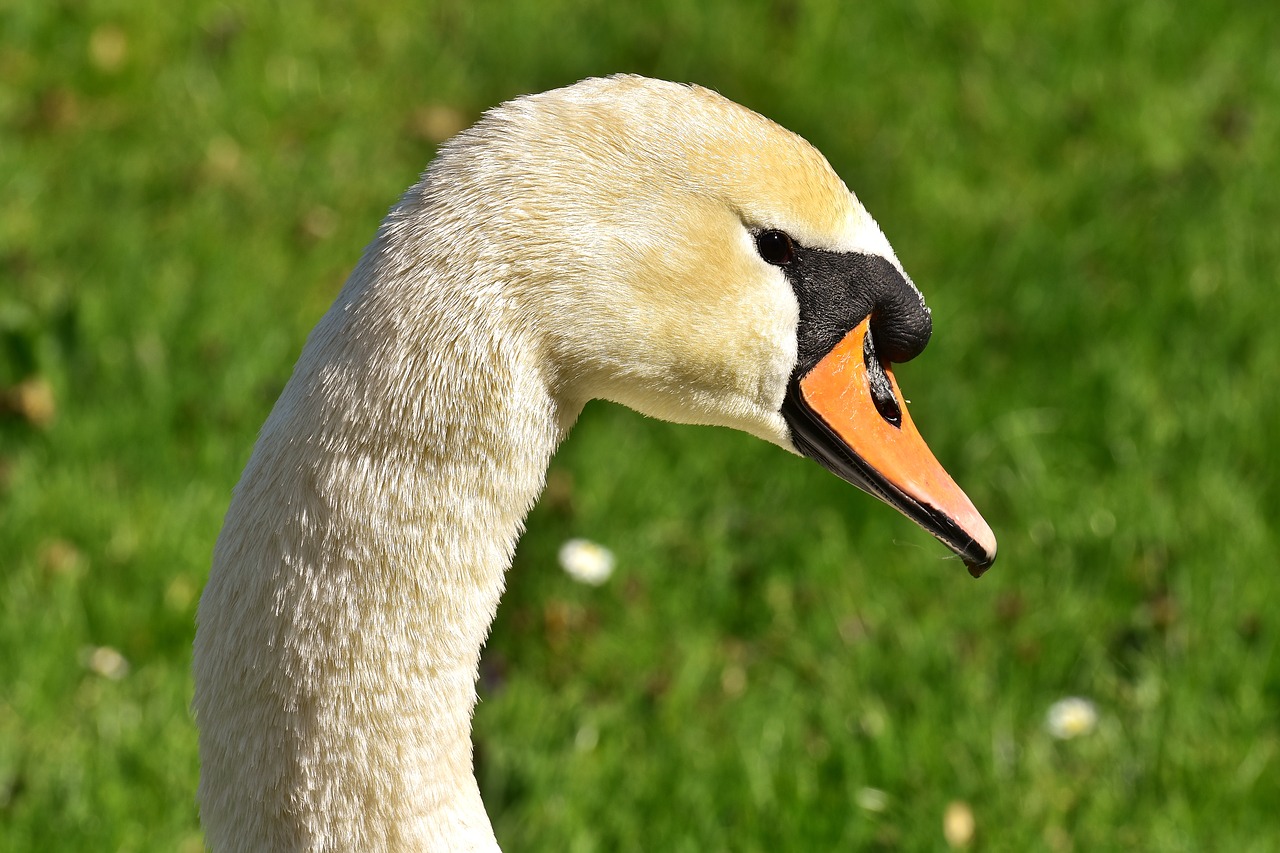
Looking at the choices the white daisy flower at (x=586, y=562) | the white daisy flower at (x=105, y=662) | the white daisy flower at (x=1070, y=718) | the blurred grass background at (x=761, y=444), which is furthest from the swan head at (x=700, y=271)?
the white daisy flower at (x=105, y=662)

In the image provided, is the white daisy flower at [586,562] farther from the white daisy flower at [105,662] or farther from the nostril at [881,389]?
the nostril at [881,389]

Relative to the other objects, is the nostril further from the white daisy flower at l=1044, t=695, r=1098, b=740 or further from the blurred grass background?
the white daisy flower at l=1044, t=695, r=1098, b=740

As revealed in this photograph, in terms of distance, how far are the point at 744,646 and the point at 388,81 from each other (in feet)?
8.83

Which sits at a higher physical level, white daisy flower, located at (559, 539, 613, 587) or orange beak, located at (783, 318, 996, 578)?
orange beak, located at (783, 318, 996, 578)

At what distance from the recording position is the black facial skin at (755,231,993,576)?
2.09m

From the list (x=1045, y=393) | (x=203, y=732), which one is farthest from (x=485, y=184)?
(x=1045, y=393)

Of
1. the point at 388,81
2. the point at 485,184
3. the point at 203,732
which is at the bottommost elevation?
the point at 388,81

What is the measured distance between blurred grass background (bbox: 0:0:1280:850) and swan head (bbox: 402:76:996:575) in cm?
121

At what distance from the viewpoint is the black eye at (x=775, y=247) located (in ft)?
6.70

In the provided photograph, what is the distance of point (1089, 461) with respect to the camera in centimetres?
426

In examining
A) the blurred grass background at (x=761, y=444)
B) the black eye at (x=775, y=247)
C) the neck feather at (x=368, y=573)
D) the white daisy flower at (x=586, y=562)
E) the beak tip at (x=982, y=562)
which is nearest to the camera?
the neck feather at (x=368, y=573)

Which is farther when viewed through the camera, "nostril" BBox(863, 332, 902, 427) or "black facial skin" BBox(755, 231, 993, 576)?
"nostril" BBox(863, 332, 902, 427)

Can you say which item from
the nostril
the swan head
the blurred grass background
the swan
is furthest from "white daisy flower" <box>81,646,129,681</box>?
the nostril

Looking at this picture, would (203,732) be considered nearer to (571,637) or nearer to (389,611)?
(389,611)
